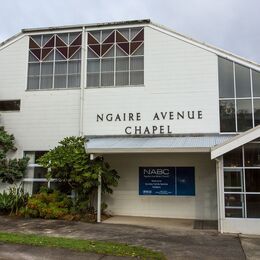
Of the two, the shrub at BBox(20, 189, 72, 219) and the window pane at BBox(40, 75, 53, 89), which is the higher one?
the window pane at BBox(40, 75, 53, 89)

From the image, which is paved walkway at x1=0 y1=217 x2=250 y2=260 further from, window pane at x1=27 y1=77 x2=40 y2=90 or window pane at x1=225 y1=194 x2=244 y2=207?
window pane at x1=27 y1=77 x2=40 y2=90

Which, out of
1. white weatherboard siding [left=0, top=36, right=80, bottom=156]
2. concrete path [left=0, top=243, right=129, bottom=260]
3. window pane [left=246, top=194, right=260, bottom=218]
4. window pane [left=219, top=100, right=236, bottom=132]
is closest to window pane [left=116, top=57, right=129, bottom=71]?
white weatherboard siding [left=0, top=36, right=80, bottom=156]

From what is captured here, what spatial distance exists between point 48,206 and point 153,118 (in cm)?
560

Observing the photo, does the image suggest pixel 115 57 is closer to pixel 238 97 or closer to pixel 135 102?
pixel 135 102

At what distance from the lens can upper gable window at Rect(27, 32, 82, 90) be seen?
57.3 feet

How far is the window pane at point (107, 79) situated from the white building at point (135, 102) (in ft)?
0.16

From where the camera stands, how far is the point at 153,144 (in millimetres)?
14203

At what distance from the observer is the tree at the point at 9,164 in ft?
54.6

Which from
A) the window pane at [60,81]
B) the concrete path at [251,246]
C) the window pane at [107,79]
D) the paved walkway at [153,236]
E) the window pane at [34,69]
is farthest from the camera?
the window pane at [34,69]

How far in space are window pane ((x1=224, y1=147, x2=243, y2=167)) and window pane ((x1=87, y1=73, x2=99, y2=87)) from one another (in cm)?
713

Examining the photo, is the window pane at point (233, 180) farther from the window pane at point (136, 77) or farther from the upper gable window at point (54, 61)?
the upper gable window at point (54, 61)

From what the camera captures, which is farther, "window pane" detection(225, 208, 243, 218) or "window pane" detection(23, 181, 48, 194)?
"window pane" detection(23, 181, 48, 194)

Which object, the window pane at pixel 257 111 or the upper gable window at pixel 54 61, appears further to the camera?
the upper gable window at pixel 54 61

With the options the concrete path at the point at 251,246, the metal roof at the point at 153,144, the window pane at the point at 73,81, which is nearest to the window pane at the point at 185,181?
the metal roof at the point at 153,144
